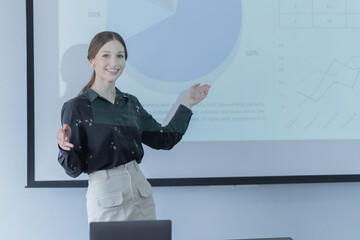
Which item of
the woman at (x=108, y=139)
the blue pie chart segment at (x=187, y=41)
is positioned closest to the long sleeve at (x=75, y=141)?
the woman at (x=108, y=139)

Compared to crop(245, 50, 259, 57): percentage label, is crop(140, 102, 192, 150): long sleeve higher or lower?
lower

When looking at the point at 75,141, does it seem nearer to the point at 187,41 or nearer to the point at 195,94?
the point at 195,94

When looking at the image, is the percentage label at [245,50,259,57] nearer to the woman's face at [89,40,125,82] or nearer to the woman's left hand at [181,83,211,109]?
the woman's left hand at [181,83,211,109]

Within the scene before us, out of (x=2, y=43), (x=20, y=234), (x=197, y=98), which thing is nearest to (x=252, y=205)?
(x=197, y=98)

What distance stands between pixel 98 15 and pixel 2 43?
58cm

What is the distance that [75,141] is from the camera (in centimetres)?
197

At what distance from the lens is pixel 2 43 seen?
99.0 inches

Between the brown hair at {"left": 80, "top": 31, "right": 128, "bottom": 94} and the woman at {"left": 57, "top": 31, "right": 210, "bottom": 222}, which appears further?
the brown hair at {"left": 80, "top": 31, "right": 128, "bottom": 94}

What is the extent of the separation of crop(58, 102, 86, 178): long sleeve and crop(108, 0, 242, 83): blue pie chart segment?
591mm

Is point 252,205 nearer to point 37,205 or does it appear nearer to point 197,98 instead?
point 197,98

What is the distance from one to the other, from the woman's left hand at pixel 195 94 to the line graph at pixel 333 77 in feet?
1.93

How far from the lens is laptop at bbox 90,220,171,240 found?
5.25 feet

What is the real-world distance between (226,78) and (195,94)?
0.67 ft

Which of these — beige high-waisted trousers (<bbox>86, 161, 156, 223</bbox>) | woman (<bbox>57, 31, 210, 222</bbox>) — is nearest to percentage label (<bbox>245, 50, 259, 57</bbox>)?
woman (<bbox>57, 31, 210, 222</bbox>)
